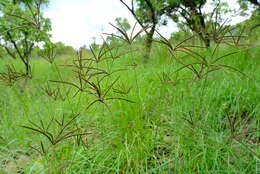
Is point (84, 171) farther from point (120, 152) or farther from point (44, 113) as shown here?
point (44, 113)

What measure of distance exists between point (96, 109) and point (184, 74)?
0.93 metres

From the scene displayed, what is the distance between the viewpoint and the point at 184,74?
68.6 inches

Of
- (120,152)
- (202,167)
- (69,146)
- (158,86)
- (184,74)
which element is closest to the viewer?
(202,167)

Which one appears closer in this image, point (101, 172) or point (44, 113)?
point (101, 172)

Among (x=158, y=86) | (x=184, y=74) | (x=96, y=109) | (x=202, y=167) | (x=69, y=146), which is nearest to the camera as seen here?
(x=202, y=167)

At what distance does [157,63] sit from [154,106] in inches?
39.8

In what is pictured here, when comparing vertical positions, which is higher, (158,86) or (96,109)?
(158,86)

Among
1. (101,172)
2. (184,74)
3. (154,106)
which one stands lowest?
(101,172)

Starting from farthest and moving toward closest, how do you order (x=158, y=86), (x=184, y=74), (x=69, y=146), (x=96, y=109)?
(x=184, y=74) < (x=158, y=86) < (x=96, y=109) < (x=69, y=146)

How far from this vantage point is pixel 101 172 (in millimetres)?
887

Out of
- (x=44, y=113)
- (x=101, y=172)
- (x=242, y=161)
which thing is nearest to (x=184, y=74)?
(x=242, y=161)

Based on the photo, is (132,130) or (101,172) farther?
(132,130)

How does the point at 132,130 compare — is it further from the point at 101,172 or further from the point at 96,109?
the point at 96,109

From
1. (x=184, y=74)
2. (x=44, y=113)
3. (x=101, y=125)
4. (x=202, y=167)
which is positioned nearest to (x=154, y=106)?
(x=101, y=125)
